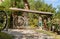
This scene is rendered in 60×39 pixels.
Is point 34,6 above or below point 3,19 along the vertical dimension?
below

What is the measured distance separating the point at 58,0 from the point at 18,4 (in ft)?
19.8

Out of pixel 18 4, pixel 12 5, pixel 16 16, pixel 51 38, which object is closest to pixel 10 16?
pixel 16 16

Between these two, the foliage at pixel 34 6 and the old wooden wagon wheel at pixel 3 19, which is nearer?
the old wooden wagon wheel at pixel 3 19

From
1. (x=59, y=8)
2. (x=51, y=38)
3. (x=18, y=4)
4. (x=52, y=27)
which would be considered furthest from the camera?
(x=18, y=4)

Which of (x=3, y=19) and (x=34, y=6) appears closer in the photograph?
(x=3, y=19)

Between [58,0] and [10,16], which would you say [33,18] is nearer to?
[10,16]

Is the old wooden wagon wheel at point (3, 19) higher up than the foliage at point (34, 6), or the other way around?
the old wooden wagon wheel at point (3, 19)

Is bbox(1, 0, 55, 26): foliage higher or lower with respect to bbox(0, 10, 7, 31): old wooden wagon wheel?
lower

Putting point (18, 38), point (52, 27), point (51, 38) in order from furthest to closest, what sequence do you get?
point (52, 27), point (51, 38), point (18, 38)

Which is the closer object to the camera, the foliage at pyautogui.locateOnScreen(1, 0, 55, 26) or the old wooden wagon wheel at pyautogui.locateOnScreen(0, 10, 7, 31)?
the old wooden wagon wheel at pyautogui.locateOnScreen(0, 10, 7, 31)

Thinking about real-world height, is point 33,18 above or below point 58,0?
below

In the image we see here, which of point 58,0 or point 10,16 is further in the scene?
point 58,0

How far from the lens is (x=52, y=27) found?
18875mm

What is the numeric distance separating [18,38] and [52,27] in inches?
302
